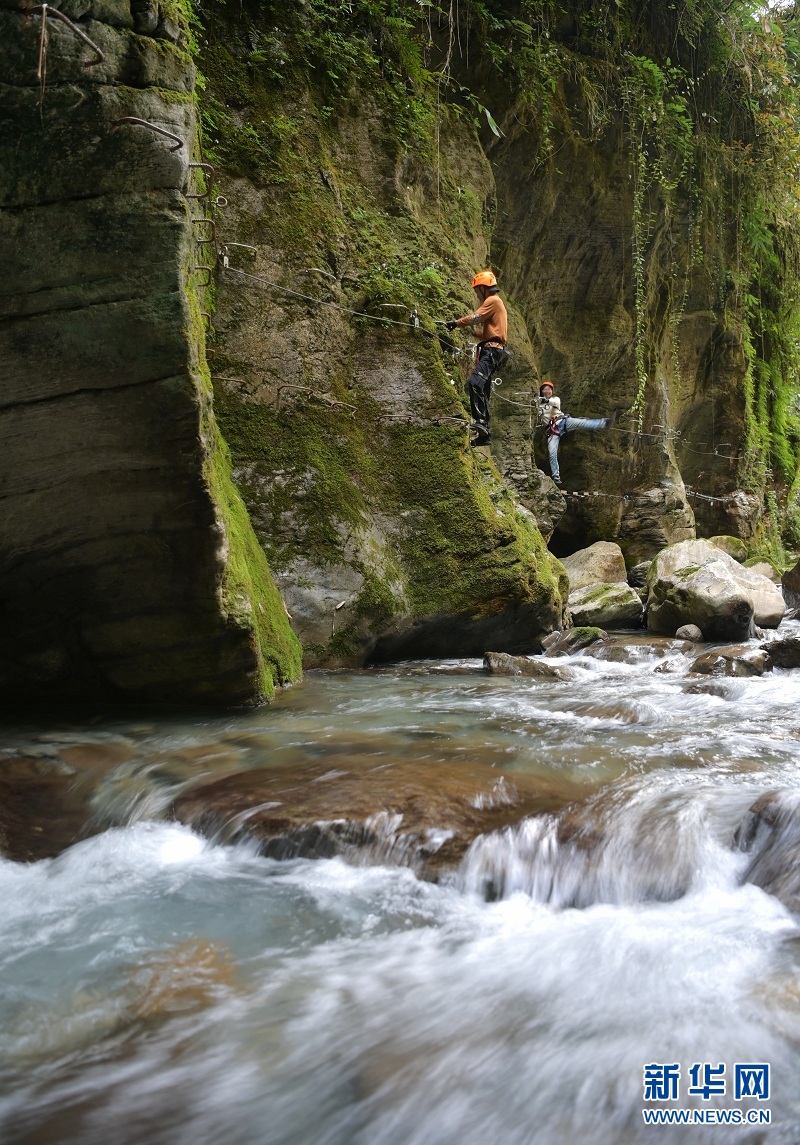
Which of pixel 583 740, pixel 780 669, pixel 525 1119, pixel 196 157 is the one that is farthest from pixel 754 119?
pixel 525 1119

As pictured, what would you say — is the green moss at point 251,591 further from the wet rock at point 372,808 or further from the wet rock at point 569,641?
the wet rock at point 569,641

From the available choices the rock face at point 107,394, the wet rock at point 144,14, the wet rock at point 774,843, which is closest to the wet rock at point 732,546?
the rock face at point 107,394

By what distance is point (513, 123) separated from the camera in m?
11.7

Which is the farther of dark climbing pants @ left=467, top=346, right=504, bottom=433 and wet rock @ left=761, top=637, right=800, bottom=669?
dark climbing pants @ left=467, top=346, right=504, bottom=433

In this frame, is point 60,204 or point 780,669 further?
point 780,669

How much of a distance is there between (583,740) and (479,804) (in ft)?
4.43

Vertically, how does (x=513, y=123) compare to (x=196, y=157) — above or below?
above

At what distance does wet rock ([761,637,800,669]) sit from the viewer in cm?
737

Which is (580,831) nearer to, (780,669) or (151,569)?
(151,569)

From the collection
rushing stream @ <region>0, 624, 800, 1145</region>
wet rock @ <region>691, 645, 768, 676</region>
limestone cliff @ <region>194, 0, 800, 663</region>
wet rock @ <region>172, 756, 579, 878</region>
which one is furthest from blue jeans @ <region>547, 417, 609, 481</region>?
wet rock @ <region>172, 756, 579, 878</region>

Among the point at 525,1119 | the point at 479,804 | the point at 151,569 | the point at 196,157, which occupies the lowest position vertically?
the point at 525,1119

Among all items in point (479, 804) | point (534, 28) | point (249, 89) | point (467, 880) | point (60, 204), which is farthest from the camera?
point (534, 28)

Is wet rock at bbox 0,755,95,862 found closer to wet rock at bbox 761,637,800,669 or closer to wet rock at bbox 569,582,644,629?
wet rock at bbox 761,637,800,669

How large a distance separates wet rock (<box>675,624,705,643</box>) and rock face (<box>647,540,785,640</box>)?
0.09 meters
